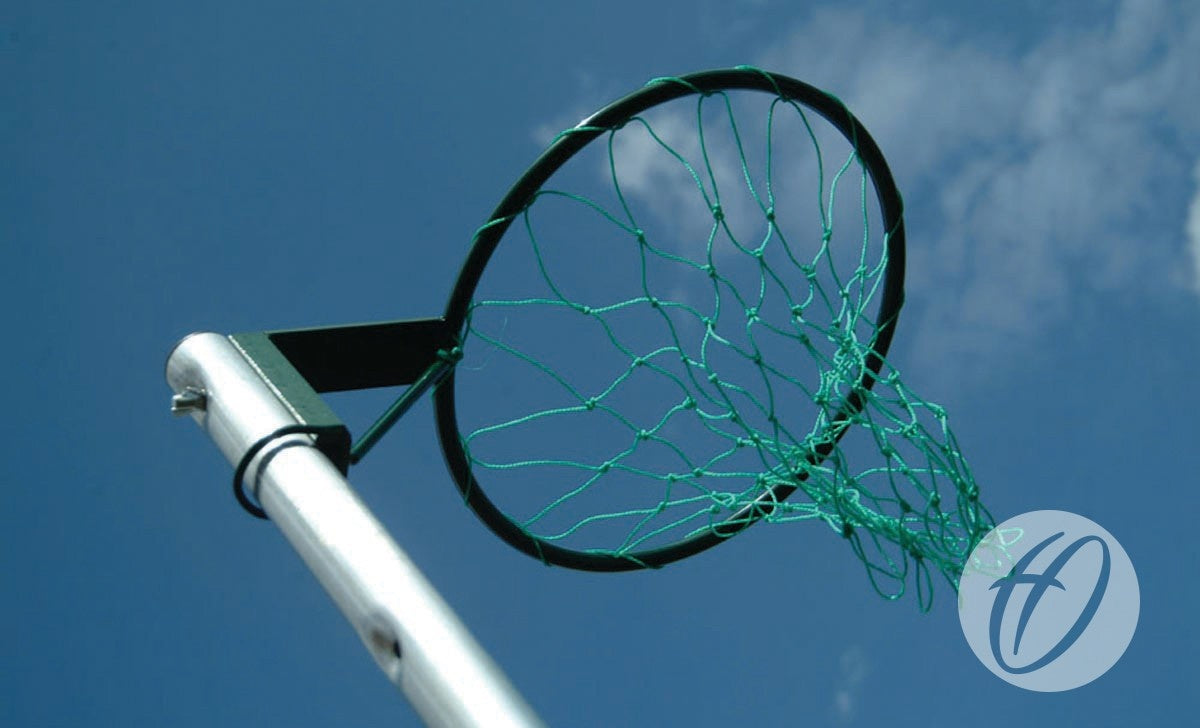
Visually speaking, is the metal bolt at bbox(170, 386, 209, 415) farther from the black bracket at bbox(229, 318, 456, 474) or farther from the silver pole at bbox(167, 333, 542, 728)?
the black bracket at bbox(229, 318, 456, 474)

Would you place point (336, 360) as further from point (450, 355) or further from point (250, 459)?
point (250, 459)

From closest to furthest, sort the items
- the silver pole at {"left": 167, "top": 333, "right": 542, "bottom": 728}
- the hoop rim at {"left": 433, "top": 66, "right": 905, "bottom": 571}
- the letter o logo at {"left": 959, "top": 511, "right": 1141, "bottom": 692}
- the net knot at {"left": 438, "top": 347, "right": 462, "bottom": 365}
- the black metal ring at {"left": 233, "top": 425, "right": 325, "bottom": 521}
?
the silver pole at {"left": 167, "top": 333, "right": 542, "bottom": 728}, the black metal ring at {"left": 233, "top": 425, "right": 325, "bottom": 521}, the net knot at {"left": 438, "top": 347, "right": 462, "bottom": 365}, the hoop rim at {"left": 433, "top": 66, "right": 905, "bottom": 571}, the letter o logo at {"left": 959, "top": 511, "right": 1141, "bottom": 692}

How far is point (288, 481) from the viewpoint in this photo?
2.04 m

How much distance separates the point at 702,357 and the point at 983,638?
3.87 feet

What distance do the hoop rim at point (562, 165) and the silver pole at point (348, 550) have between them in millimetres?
1177

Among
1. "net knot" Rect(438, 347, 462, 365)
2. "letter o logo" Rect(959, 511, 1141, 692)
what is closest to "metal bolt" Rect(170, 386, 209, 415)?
"net knot" Rect(438, 347, 462, 365)

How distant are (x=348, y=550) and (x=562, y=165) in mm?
1946

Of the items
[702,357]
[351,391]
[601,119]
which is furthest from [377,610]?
[702,357]

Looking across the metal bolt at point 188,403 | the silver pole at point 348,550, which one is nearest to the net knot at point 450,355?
the silver pole at point 348,550

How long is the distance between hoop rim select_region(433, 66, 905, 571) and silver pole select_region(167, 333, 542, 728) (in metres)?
1.18

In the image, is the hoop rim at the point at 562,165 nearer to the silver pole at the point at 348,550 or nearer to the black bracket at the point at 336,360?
the black bracket at the point at 336,360

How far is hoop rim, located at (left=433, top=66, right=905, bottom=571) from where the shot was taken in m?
3.59

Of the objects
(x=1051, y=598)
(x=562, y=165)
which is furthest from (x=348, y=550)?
(x=1051, y=598)

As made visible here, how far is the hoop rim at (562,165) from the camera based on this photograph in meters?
3.59
